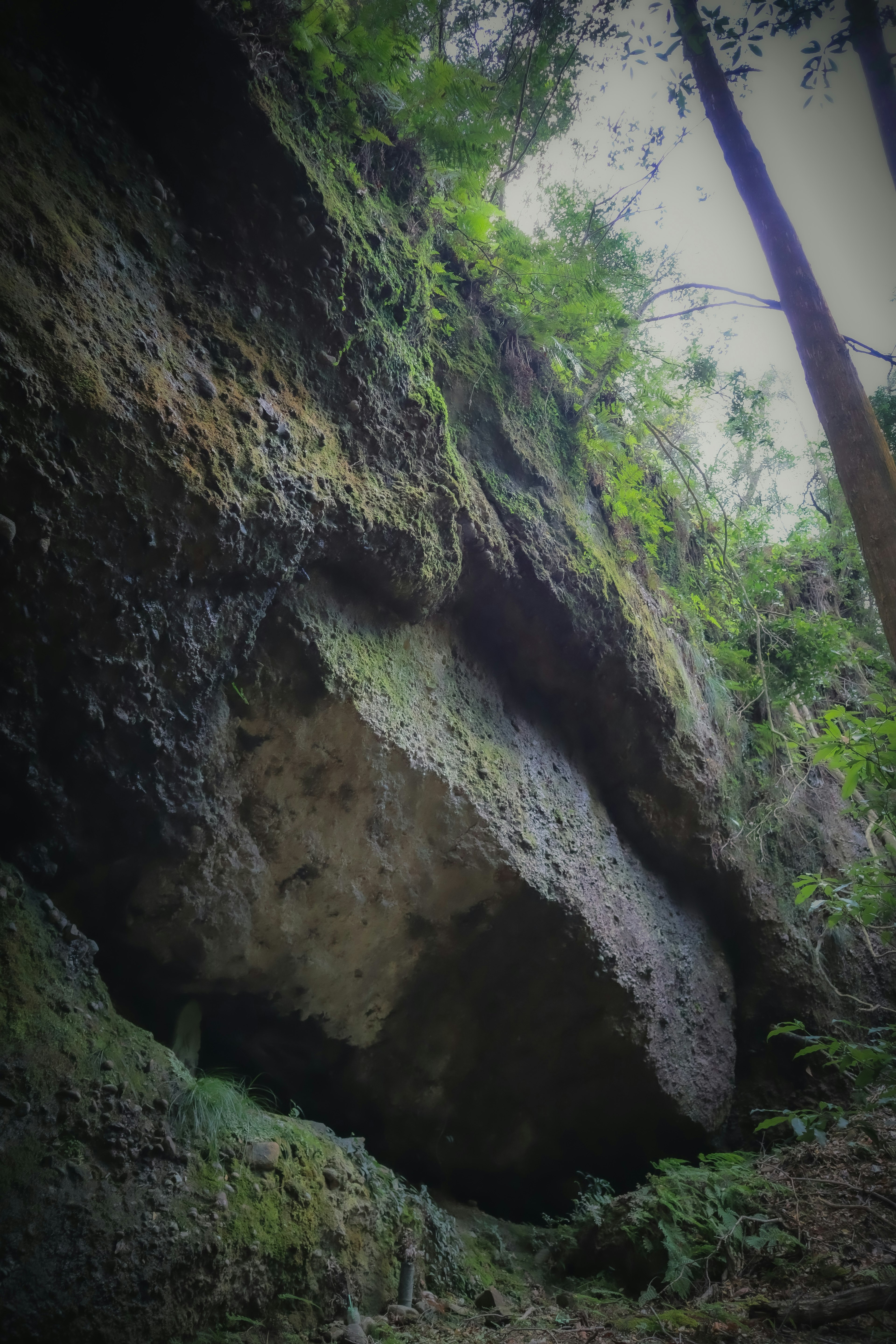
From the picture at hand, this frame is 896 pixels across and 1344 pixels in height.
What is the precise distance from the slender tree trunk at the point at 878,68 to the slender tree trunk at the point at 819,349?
1.97 ft

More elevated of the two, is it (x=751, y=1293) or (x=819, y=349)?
(x=819, y=349)

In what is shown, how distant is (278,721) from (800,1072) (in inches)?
243

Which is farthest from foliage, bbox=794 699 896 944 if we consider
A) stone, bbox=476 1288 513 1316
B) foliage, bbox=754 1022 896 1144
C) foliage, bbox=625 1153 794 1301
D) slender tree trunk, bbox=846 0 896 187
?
slender tree trunk, bbox=846 0 896 187

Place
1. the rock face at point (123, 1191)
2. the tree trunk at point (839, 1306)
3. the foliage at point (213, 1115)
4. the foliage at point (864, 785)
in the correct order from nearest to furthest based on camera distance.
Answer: the rock face at point (123, 1191)
the tree trunk at point (839, 1306)
the foliage at point (213, 1115)
the foliage at point (864, 785)

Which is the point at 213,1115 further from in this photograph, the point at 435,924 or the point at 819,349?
the point at 819,349

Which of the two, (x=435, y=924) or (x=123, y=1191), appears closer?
(x=123, y=1191)

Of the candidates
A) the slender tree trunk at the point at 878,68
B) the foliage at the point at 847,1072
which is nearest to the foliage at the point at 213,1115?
the foliage at the point at 847,1072

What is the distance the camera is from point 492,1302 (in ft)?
12.2

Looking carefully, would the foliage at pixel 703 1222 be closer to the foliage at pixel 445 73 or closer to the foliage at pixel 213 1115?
the foliage at pixel 213 1115

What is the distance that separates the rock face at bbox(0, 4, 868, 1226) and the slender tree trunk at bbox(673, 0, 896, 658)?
205 cm

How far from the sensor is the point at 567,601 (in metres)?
5.27

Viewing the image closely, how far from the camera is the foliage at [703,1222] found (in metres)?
3.82

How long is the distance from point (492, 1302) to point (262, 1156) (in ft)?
5.70

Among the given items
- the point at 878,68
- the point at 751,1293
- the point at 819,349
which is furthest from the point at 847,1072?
the point at 878,68
